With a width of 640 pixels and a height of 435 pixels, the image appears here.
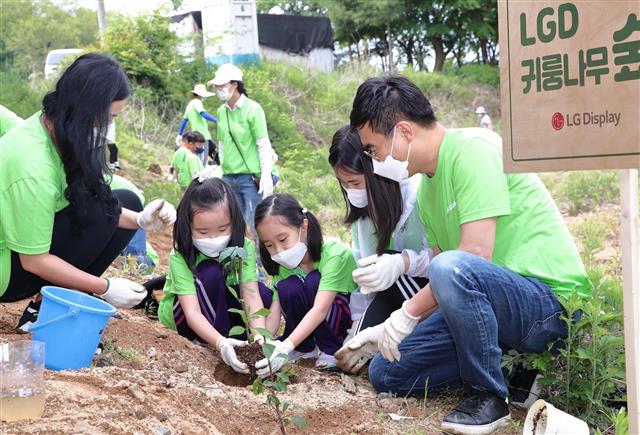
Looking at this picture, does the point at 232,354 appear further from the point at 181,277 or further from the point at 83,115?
the point at 83,115

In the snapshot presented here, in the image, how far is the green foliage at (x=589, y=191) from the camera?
29.6 ft

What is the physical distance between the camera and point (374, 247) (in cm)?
323

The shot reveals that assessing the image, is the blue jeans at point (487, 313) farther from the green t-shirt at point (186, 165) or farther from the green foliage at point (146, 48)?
the green foliage at point (146, 48)

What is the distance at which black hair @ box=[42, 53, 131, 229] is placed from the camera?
2.79m

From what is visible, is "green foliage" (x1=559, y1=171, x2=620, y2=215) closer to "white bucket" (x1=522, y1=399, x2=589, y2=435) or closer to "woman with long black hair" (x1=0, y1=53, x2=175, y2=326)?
"woman with long black hair" (x1=0, y1=53, x2=175, y2=326)

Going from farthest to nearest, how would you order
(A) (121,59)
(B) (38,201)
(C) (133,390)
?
(A) (121,59) → (B) (38,201) → (C) (133,390)

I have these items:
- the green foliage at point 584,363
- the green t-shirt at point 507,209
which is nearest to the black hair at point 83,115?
the green t-shirt at point 507,209

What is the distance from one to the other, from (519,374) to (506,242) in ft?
1.87

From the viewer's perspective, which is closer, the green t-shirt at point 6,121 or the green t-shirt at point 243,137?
the green t-shirt at point 6,121

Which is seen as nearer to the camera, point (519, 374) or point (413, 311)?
point (413, 311)

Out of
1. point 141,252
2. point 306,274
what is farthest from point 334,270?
point 141,252

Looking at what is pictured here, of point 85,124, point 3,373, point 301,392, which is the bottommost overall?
point 301,392

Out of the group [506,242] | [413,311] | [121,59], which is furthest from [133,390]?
[121,59]

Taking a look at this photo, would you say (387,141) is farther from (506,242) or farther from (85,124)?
(85,124)
